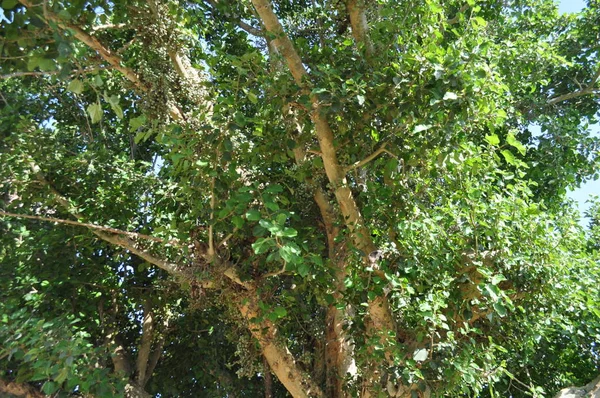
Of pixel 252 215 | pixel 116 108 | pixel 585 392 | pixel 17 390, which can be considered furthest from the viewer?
pixel 17 390

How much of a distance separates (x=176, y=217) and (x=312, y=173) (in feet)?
3.90

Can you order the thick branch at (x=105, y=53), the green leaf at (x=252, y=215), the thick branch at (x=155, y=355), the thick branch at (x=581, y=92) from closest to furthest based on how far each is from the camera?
the green leaf at (x=252, y=215)
the thick branch at (x=105, y=53)
the thick branch at (x=155, y=355)
the thick branch at (x=581, y=92)

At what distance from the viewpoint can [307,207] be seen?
5496 millimetres

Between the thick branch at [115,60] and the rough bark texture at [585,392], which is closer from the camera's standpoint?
the rough bark texture at [585,392]

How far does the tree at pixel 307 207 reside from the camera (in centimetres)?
404

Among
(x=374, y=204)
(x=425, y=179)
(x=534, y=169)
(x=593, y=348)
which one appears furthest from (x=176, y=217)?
(x=593, y=348)

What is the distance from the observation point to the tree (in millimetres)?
4043

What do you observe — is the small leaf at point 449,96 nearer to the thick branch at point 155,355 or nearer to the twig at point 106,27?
the twig at point 106,27

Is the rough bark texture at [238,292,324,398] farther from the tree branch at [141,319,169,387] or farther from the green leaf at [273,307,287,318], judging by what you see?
the tree branch at [141,319,169,387]

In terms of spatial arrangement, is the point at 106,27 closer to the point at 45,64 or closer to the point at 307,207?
the point at 307,207

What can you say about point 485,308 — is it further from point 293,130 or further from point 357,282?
point 293,130

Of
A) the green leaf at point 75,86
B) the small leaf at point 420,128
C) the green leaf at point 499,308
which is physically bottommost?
the green leaf at point 499,308

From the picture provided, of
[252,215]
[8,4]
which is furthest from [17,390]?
[8,4]

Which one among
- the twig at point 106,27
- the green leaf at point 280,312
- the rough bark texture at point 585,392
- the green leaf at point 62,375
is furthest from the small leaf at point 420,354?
the twig at point 106,27
